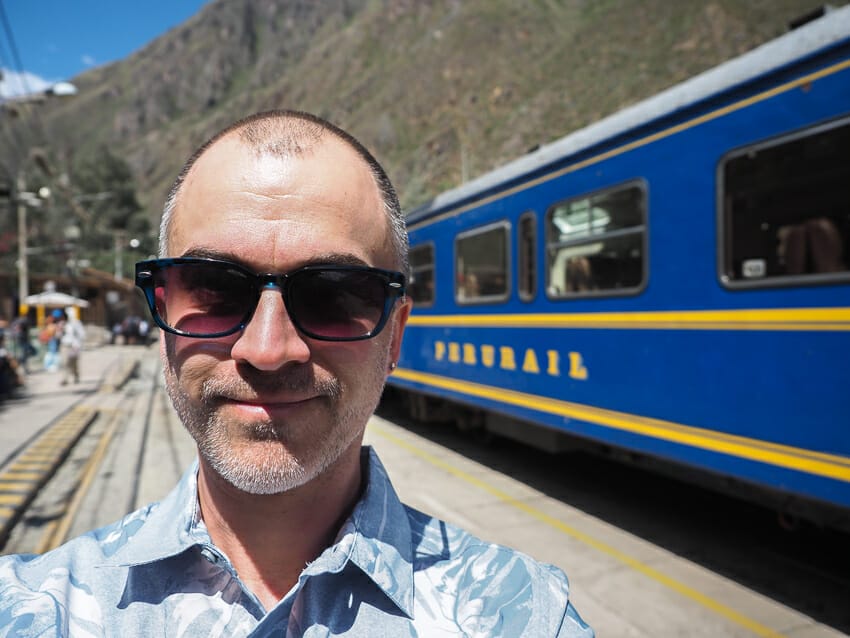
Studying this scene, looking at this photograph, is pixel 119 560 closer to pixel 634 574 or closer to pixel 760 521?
pixel 634 574

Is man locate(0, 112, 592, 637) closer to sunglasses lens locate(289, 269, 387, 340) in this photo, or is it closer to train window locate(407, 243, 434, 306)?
sunglasses lens locate(289, 269, 387, 340)

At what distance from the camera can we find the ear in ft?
4.89

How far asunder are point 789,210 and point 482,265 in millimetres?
3877

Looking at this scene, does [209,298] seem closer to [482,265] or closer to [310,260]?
[310,260]

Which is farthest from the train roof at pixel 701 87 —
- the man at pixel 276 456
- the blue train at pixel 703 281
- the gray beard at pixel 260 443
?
the gray beard at pixel 260 443

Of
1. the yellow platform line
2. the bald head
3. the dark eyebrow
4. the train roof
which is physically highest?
the train roof

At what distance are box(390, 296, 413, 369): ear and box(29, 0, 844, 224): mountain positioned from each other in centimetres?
4238

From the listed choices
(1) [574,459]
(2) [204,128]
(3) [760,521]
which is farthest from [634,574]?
(2) [204,128]

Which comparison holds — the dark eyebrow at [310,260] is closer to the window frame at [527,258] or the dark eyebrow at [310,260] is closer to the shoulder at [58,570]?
the shoulder at [58,570]

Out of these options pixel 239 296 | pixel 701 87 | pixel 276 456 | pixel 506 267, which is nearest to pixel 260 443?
pixel 276 456

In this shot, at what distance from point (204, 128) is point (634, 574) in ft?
512

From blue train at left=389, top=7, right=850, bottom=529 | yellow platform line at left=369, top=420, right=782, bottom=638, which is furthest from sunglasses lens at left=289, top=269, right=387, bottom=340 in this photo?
yellow platform line at left=369, top=420, right=782, bottom=638

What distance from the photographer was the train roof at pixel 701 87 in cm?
370

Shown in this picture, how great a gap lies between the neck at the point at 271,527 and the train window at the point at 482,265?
560 cm
